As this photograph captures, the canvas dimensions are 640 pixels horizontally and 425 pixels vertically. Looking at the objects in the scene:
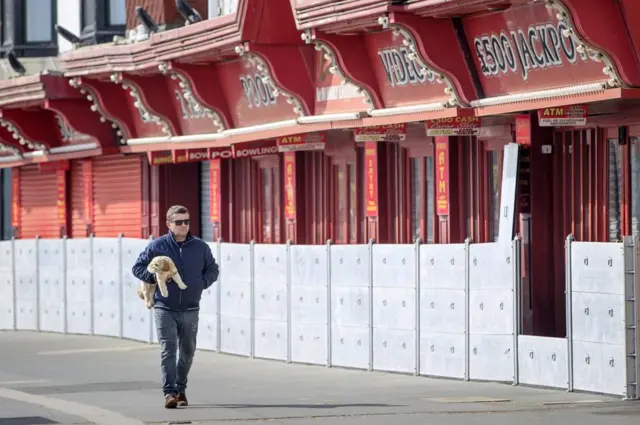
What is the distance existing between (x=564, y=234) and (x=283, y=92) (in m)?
5.34

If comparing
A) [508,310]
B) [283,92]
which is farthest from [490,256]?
[283,92]

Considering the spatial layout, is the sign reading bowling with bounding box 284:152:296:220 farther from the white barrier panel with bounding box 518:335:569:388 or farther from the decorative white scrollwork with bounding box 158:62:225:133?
the white barrier panel with bounding box 518:335:569:388

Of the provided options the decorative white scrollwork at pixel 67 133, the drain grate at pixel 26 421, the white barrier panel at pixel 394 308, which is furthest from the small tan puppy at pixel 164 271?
the decorative white scrollwork at pixel 67 133

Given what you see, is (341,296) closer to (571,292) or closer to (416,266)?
(416,266)

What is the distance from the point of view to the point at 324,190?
27.7 metres

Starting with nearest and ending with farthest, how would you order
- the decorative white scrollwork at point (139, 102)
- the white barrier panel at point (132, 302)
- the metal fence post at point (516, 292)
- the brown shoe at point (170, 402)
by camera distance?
the brown shoe at point (170, 402), the metal fence post at point (516, 292), the white barrier panel at point (132, 302), the decorative white scrollwork at point (139, 102)

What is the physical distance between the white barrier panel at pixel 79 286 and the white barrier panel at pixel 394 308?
9363 millimetres

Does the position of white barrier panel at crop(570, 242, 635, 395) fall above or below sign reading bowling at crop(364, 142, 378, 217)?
below

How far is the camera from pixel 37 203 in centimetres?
3791

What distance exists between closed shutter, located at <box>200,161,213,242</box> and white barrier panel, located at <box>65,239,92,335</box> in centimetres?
256

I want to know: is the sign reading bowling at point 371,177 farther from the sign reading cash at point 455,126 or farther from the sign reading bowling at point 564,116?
the sign reading bowling at point 564,116

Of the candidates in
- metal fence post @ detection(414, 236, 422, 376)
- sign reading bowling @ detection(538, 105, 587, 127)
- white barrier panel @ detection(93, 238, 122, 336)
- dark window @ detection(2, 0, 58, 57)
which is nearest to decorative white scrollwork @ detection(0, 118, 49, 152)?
dark window @ detection(2, 0, 58, 57)

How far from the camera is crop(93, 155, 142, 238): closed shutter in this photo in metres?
33.2

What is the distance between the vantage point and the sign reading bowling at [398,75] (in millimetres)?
22656
